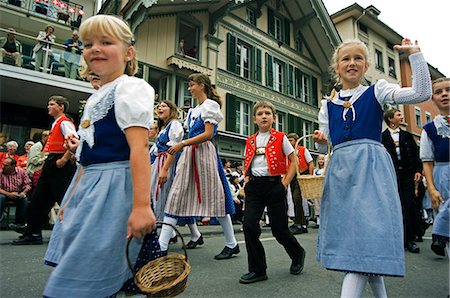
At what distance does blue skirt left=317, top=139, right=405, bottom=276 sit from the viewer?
178 cm

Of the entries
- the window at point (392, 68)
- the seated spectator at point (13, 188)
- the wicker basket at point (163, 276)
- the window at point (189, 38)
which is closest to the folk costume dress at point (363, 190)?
the wicker basket at point (163, 276)

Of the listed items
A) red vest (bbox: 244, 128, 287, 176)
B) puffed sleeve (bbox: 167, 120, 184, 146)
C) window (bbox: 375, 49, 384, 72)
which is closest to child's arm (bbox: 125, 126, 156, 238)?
red vest (bbox: 244, 128, 287, 176)

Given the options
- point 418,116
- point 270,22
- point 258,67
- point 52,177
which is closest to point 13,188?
point 52,177

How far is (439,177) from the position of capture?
3.17 meters

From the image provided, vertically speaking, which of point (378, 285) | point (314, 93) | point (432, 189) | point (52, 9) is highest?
point (52, 9)

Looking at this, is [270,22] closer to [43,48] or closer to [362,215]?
[43,48]

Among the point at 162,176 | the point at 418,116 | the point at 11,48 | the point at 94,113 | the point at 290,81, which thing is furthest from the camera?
the point at 418,116

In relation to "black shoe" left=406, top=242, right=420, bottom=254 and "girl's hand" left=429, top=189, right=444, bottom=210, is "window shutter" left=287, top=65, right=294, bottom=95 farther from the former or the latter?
"girl's hand" left=429, top=189, right=444, bottom=210

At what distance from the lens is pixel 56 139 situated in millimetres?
4430

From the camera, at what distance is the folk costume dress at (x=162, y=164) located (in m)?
4.32

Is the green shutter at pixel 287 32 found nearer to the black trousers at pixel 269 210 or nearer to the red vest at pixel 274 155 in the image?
the red vest at pixel 274 155

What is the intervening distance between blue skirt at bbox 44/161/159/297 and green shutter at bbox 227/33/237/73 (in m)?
15.9

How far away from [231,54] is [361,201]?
15988 mm

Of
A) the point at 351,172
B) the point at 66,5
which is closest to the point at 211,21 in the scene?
the point at 66,5
